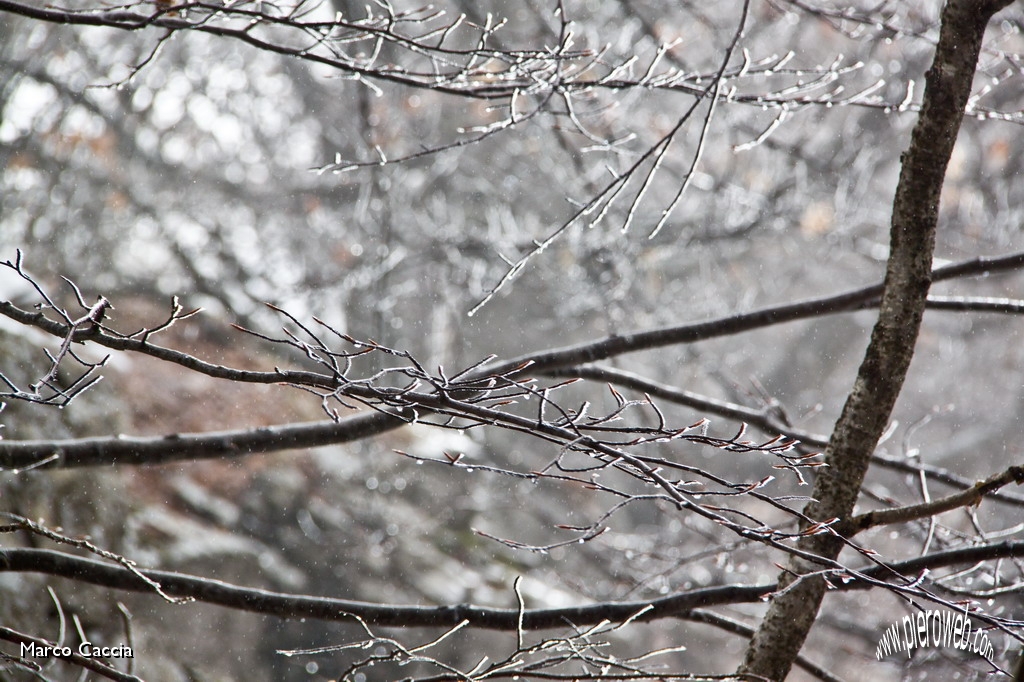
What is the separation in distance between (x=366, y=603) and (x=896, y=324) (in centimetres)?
208

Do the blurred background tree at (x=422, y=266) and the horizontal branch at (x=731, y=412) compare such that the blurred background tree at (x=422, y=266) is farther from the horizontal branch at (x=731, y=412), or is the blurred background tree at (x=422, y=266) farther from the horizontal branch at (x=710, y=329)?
the horizontal branch at (x=710, y=329)

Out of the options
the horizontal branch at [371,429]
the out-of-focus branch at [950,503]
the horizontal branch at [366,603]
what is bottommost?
the out-of-focus branch at [950,503]

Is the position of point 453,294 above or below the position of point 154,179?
below

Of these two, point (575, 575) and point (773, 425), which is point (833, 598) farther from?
point (773, 425)

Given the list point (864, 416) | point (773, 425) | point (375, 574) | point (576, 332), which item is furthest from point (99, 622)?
point (576, 332)

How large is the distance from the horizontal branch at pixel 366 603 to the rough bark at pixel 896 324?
0.77 ft

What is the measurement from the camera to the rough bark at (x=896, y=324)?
89.6 inches

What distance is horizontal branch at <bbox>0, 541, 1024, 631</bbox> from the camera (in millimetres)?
2574

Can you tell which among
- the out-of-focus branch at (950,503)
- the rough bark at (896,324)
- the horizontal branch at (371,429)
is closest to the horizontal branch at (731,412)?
the horizontal branch at (371,429)

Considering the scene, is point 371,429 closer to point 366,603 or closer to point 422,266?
point 366,603

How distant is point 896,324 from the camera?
238 cm

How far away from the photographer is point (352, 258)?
10.1 m

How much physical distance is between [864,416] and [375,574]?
608 centimetres

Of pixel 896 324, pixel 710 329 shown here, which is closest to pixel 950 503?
pixel 896 324
